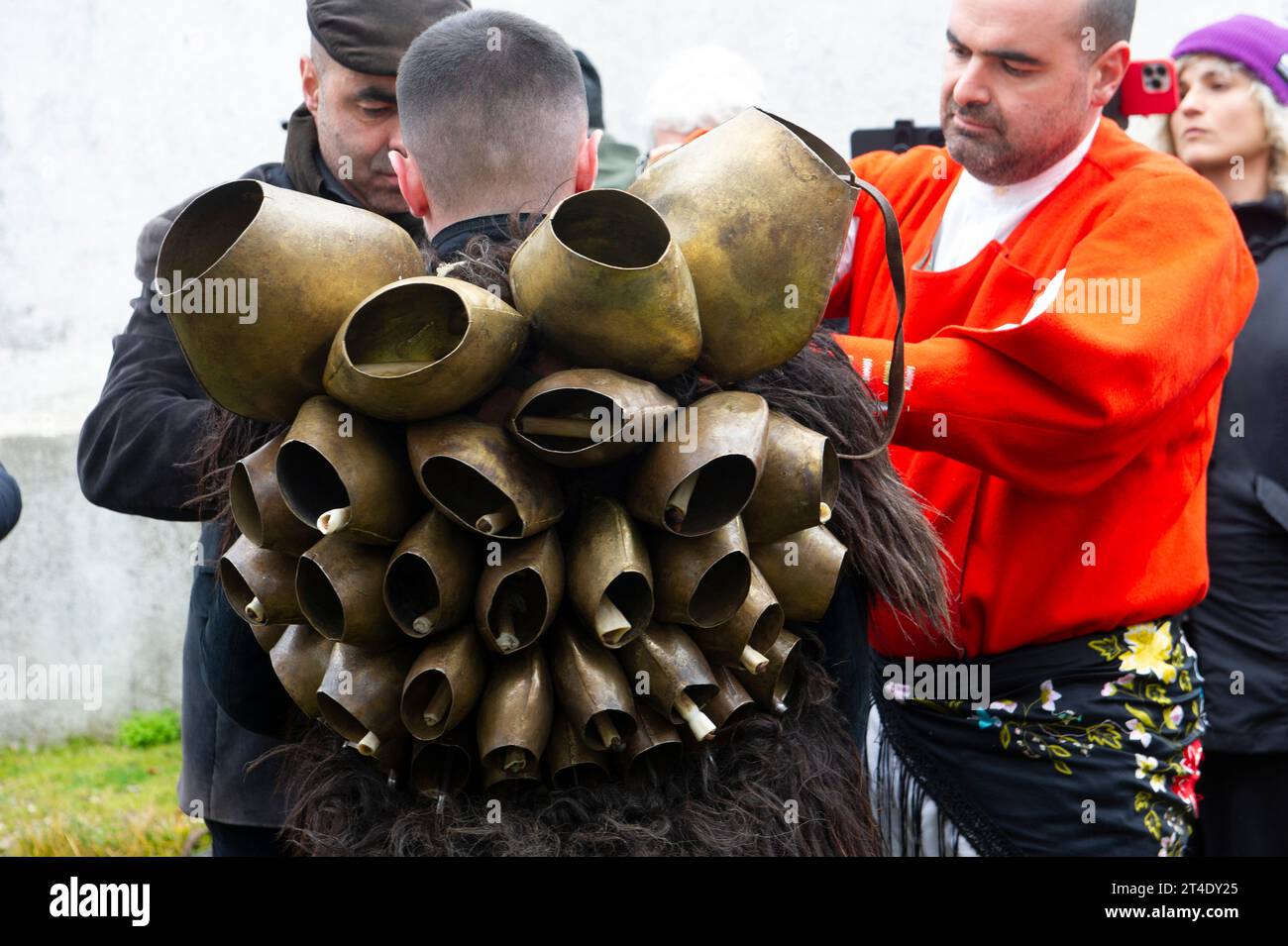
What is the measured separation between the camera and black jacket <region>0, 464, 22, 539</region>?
8.10 ft

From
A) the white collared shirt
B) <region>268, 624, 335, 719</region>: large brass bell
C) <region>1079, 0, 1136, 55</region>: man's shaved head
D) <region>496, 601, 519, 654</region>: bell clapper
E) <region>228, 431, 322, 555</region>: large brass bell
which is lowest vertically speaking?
<region>268, 624, 335, 719</region>: large brass bell

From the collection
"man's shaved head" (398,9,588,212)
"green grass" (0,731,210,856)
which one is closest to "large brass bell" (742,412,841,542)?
"man's shaved head" (398,9,588,212)

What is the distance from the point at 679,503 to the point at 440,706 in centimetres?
31

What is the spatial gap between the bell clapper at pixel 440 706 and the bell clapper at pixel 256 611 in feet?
Answer: 0.67

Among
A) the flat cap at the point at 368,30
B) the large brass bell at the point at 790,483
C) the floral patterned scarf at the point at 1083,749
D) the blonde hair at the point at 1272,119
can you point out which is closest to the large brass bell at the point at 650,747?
the large brass bell at the point at 790,483

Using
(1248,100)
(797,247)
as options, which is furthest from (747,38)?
(797,247)

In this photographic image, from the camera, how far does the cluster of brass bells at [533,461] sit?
1313 mm

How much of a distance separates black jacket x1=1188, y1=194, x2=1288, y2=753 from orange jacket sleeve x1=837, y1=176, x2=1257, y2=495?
673 millimetres

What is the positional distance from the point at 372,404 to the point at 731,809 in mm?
554

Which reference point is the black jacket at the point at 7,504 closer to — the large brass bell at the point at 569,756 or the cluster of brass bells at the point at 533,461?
the cluster of brass bells at the point at 533,461

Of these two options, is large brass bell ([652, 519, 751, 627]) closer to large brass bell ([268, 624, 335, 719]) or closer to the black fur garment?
the black fur garment

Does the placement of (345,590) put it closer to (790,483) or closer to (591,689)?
(591,689)

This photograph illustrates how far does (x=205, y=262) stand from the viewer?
135 centimetres
